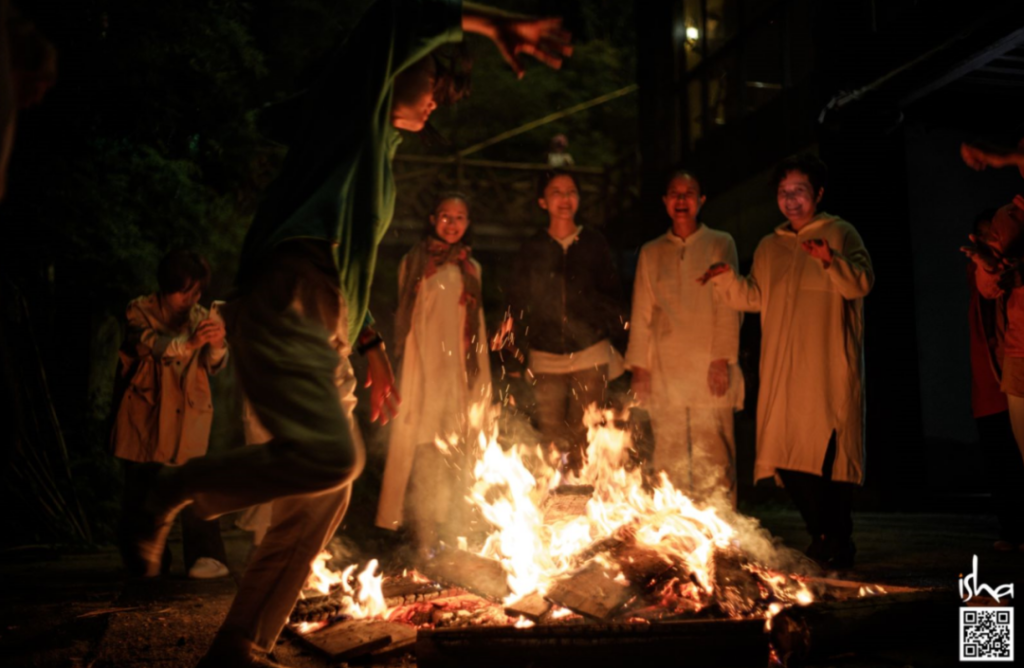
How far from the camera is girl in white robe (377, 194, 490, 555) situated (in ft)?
22.8

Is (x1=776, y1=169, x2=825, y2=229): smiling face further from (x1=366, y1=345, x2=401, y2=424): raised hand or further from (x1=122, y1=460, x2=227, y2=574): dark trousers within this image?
(x1=122, y1=460, x2=227, y2=574): dark trousers

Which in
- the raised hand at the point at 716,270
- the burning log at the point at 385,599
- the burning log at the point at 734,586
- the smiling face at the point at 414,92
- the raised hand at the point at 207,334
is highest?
the smiling face at the point at 414,92

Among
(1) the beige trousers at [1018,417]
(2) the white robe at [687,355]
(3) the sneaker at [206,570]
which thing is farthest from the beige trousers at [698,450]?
(3) the sneaker at [206,570]

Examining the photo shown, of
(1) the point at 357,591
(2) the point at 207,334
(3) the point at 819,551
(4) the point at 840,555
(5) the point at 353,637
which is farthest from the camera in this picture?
(2) the point at 207,334

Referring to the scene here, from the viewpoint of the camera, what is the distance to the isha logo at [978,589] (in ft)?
12.0

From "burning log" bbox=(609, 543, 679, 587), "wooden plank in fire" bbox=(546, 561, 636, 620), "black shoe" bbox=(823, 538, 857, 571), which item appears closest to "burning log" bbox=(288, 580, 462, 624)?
"wooden plank in fire" bbox=(546, 561, 636, 620)

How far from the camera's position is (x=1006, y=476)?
20.1 ft

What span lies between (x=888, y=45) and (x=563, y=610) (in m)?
7.85

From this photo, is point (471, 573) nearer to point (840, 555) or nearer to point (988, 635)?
point (840, 555)

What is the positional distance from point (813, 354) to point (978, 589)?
2.29 meters

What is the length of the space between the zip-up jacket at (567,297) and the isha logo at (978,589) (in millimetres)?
3620

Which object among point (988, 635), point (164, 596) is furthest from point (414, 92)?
point (164, 596)

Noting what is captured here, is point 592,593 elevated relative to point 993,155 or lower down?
lower down

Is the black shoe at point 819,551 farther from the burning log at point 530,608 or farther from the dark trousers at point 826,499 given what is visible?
the burning log at point 530,608
